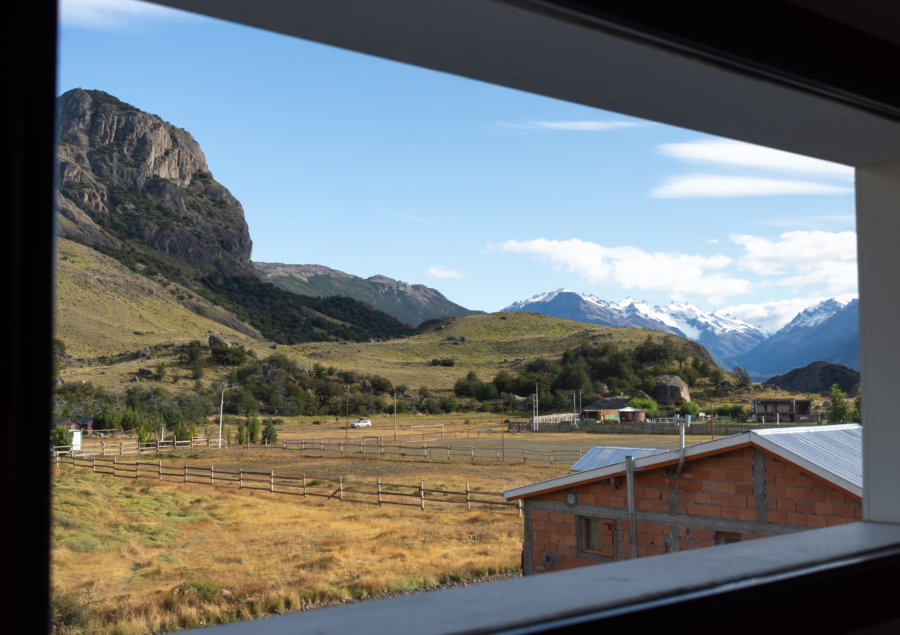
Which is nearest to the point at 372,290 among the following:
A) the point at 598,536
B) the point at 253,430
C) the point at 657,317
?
the point at 657,317

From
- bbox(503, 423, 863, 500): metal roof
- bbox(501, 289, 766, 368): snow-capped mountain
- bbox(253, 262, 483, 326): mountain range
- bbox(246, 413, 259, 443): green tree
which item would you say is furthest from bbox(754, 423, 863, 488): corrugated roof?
bbox(253, 262, 483, 326): mountain range

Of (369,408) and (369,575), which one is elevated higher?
(369,408)

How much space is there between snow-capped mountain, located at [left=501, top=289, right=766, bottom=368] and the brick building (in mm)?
59971

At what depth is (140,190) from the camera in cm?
4000

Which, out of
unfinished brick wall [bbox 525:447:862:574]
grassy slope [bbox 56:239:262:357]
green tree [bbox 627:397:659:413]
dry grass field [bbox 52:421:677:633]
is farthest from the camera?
green tree [bbox 627:397:659:413]

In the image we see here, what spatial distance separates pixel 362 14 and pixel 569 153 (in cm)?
6973

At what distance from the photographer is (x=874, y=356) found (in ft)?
2.95

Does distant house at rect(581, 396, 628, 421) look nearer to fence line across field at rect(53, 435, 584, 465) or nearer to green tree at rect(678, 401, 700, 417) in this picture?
green tree at rect(678, 401, 700, 417)

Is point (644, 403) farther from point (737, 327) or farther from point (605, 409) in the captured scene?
point (737, 327)

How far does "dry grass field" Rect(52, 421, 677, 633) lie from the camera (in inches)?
423

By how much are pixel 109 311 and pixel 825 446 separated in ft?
80.0

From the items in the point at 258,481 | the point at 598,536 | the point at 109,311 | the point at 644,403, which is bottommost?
the point at 258,481

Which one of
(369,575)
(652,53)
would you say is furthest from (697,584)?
(369,575)

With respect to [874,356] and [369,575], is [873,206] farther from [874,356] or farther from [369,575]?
[369,575]
